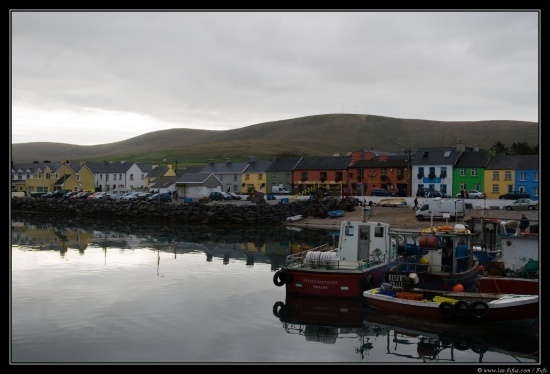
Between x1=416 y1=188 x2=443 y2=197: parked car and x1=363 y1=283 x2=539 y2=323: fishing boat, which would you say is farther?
x1=416 y1=188 x2=443 y2=197: parked car

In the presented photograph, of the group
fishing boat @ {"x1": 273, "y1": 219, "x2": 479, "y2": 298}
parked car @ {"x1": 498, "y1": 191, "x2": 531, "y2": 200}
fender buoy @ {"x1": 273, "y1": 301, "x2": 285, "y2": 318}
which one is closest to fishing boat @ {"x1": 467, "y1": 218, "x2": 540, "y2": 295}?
fishing boat @ {"x1": 273, "y1": 219, "x2": 479, "y2": 298}

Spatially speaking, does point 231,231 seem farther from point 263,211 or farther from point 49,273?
point 49,273

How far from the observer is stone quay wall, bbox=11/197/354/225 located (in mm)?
66938

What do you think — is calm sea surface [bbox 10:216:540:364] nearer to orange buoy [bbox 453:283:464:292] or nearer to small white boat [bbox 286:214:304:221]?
orange buoy [bbox 453:283:464:292]

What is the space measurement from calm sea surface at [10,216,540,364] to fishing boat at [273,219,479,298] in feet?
2.74

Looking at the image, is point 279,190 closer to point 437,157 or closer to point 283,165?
point 283,165

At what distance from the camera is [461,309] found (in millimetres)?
21438

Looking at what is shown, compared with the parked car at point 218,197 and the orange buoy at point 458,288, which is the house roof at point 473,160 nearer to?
the parked car at point 218,197

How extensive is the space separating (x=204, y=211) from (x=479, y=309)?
167ft

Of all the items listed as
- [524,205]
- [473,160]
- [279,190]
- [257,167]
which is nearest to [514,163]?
[473,160]

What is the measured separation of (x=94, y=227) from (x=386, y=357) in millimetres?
51695

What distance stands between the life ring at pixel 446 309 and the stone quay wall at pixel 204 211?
44.6 metres

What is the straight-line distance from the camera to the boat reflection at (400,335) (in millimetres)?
19484
